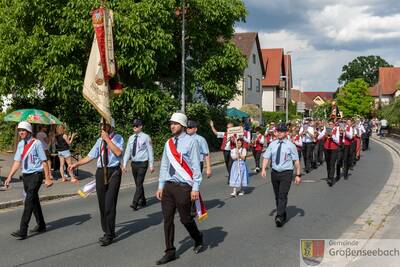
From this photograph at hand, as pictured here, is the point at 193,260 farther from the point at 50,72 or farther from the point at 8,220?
the point at 50,72

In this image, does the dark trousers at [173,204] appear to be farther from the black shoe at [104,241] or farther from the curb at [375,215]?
the curb at [375,215]

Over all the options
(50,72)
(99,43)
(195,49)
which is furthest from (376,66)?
(99,43)

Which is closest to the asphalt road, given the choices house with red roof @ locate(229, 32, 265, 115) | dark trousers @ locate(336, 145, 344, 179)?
dark trousers @ locate(336, 145, 344, 179)

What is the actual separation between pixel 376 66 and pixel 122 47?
11036 cm

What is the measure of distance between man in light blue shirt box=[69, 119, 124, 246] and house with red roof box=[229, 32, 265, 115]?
41706 millimetres

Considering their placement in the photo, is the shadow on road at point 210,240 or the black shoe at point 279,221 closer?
the shadow on road at point 210,240

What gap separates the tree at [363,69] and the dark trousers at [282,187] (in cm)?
11336

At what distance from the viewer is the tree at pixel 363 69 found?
117 m

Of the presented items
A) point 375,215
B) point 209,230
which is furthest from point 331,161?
point 209,230

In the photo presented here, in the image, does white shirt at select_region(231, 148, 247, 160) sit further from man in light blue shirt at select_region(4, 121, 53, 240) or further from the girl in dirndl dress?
man in light blue shirt at select_region(4, 121, 53, 240)

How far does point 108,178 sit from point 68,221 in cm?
216

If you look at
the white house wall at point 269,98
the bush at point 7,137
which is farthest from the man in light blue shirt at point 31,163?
the white house wall at point 269,98

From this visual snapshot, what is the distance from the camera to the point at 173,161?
6.34m

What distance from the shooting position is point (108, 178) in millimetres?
7332
